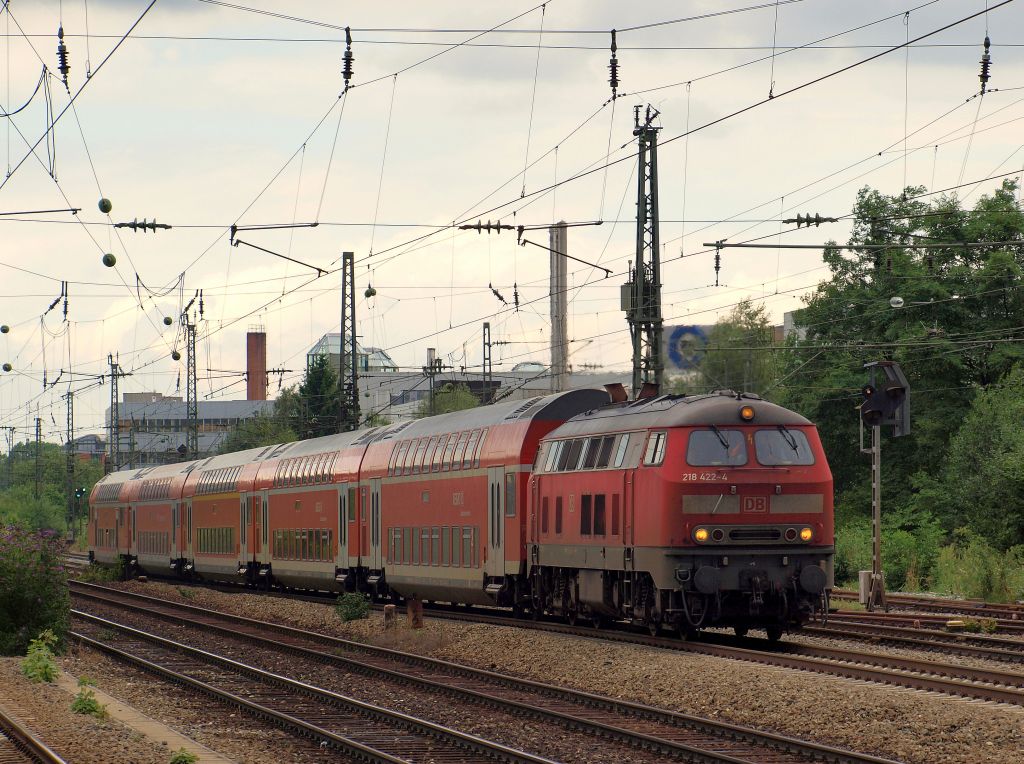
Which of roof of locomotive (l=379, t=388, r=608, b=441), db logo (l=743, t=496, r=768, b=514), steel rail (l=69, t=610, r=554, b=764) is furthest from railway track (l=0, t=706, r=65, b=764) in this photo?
roof of locomotive (l=379, t=388, r=608, b=441)

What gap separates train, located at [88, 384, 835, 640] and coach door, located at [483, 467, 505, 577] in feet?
0.14

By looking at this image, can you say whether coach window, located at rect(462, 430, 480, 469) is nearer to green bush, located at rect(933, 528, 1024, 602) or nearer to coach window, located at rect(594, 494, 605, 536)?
coach window, located at rect(594, 494, 605, 536)

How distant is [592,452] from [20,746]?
12.0 m

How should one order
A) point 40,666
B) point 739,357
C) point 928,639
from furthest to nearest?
point 739,357
point 928,639
point 40,666

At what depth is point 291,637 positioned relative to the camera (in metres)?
30.7

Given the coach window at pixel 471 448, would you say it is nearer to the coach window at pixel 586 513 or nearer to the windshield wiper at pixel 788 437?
the coach window at pixel 586 513

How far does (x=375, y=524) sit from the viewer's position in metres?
36.8

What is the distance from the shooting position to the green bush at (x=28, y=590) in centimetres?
2598

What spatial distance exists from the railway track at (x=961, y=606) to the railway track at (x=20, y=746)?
55.2 feet

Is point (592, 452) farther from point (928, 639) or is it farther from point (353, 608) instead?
point (353, 608)

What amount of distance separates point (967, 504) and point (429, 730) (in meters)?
30.3

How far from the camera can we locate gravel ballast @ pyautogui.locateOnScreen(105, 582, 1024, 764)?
47.1 ft

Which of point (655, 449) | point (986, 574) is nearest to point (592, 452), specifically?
point (655, 449)

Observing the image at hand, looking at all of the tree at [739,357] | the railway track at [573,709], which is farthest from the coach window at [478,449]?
the tree at [739,357]
